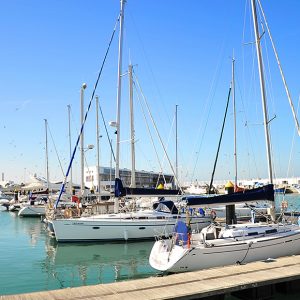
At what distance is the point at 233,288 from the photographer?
35.6 feet

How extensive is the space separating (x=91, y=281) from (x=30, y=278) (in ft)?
9.15

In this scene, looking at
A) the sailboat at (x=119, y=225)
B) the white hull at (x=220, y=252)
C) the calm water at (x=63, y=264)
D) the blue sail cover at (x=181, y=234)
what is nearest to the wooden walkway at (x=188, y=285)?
the white hull at (x=220, y=252)

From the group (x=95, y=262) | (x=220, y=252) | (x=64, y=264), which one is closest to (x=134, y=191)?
(x=95, y=262)

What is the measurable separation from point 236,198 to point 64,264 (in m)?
8.96

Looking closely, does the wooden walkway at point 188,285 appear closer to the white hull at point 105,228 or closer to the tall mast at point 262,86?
the tall mast at point 262,86

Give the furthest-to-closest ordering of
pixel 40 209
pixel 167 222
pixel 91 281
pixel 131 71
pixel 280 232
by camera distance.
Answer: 1. pixel 40 209
2. pixel 131 71
3. pixel 167 222
4. pixel 280 232
5. pixel 91 281

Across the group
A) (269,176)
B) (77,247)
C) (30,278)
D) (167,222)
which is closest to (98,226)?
(77,247)

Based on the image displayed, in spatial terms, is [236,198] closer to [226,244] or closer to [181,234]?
[226,244]

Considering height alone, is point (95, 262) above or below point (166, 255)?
below

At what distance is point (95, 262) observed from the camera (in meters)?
19.0

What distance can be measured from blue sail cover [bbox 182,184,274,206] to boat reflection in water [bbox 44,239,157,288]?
11.7 ft

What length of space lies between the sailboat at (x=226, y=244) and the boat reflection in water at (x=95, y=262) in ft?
6.69

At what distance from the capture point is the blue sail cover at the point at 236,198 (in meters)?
16.9

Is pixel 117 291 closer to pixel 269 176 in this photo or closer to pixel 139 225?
pixel 269 176
